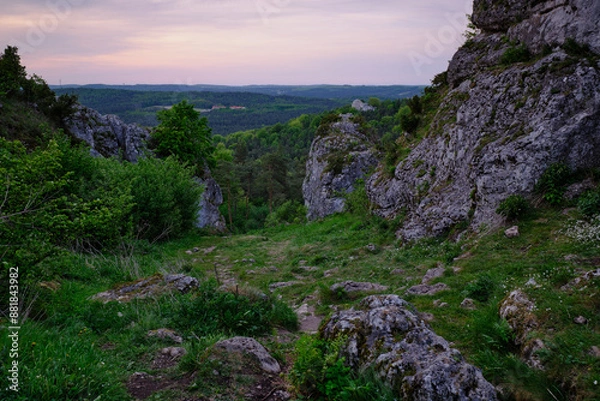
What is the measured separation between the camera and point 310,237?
71.7ft

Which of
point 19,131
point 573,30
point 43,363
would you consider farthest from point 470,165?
point 19,131

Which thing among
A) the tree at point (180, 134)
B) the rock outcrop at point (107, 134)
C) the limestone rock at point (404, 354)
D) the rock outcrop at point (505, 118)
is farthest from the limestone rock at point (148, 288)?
the tree at point (180, 134)

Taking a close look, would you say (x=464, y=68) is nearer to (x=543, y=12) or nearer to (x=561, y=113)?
(x=543, y=12)

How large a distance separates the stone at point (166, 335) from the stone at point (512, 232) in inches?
354

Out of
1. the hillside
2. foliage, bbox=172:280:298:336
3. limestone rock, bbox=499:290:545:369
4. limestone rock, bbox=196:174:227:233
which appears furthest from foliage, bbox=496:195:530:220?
limestone rock, bbox=196:174:227:233

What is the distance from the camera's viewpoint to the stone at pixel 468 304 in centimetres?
762

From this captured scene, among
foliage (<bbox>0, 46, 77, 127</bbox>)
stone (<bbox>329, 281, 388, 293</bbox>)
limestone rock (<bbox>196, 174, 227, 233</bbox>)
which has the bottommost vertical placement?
limestone rock (<bbox>196, 174, 227, 233</bbox>)

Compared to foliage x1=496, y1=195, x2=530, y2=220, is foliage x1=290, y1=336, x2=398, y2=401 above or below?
below

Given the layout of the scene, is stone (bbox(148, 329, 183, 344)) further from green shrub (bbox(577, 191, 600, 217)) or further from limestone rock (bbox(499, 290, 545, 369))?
green shrub (bbox(577, 191, 600, 217))

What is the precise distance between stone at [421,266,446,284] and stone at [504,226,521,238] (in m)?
2.03

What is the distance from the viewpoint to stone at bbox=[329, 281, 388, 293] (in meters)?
10.4

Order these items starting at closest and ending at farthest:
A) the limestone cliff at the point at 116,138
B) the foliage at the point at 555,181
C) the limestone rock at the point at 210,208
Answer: the foliage at the point at 555,181
the limestone cliff at the point at 116,138
the limestone rock at the point at 210,208

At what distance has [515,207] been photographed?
11.1 m

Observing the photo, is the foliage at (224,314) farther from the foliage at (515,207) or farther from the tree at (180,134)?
the tree at (180,134)
